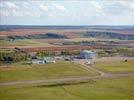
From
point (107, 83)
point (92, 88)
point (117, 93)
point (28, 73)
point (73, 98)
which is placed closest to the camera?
point (73, 98)

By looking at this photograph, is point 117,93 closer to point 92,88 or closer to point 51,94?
point 92,88

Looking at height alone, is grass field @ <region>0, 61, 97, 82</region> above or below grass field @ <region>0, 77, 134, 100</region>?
below

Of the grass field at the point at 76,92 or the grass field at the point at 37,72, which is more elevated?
the grass field at the point at 76,92

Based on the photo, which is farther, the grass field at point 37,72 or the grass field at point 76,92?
the grass field at point 37,72

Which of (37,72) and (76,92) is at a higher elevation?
(76,92)

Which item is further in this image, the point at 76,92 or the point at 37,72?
the point at 37,72

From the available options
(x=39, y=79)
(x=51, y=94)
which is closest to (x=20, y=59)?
(x=39, y=79)

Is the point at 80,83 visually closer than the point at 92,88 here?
No

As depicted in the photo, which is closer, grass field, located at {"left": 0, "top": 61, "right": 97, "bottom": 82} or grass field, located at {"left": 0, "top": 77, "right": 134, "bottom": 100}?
grass field, located at {"left": 0, "top": 77, "right": 134, "bottom": 100}
